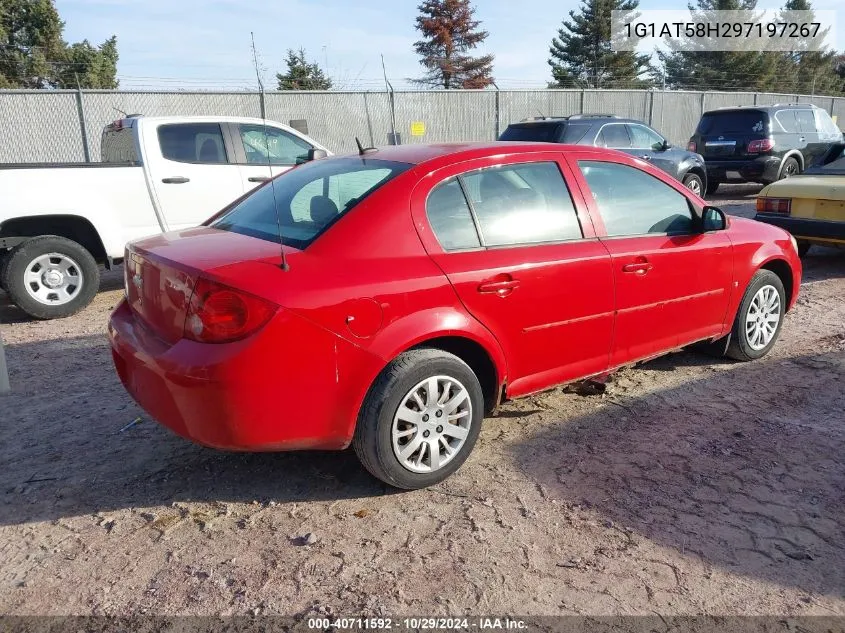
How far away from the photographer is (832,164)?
8.50 meters

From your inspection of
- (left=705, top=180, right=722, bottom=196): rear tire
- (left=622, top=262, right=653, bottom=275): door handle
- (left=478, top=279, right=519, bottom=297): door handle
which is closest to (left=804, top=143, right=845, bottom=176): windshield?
(left=622, top=262, right=653, bottom=275): door handle

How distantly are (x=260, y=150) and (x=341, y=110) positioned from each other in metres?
11.2

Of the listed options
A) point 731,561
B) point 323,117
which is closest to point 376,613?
point 731,561

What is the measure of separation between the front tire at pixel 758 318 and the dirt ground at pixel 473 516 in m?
0.48

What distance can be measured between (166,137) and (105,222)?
125 cm

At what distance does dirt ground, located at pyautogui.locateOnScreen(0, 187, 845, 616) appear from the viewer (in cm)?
257

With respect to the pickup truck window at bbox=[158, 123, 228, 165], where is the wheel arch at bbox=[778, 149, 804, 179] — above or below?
below

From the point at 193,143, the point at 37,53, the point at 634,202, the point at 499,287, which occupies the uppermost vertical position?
the point at 37,53

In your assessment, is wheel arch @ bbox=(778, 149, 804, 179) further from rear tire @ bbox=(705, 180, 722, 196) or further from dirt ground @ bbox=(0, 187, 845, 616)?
dirt ground @ bbox=(0, 187, 845, 616)

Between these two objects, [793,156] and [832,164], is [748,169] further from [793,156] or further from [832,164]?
[832,164]

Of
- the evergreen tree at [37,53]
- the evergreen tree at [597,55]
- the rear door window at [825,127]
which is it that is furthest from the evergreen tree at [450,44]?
the rear door window at [825,127]

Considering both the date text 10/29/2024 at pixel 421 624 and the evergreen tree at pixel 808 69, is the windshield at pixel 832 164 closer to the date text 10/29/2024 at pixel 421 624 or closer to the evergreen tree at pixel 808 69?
the date text 10/29/2024 at pixel 421 624

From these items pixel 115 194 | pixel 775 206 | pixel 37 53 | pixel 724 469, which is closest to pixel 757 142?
pixel 775 206

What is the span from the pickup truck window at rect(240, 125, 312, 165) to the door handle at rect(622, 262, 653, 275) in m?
4.66
